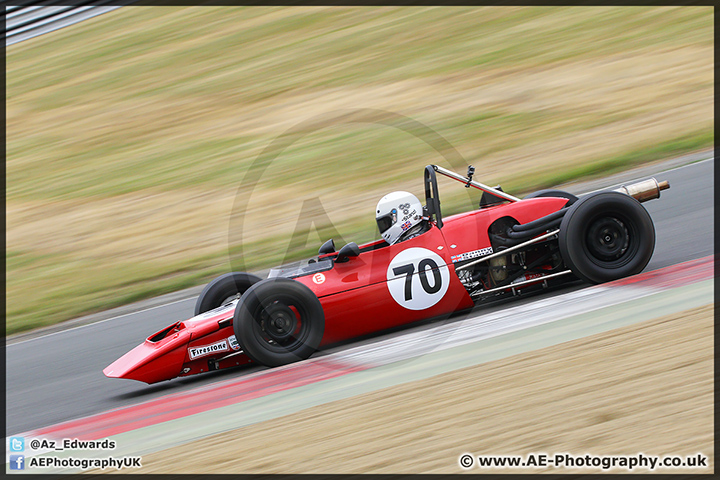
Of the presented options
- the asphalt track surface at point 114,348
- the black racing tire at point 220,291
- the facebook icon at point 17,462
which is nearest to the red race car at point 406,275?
the asphalt track surface at point 114,348

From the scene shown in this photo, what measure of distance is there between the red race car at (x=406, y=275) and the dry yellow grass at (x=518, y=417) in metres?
1.27

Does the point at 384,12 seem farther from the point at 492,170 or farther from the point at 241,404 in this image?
the point at 241,404

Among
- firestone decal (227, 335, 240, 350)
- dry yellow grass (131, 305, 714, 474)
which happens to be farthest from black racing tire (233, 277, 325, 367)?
dry yellow grass (131, 305, 714, 474)

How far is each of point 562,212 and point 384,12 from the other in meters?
14.1

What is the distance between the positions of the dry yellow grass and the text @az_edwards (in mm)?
33

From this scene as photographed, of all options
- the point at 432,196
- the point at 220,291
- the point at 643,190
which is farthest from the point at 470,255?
Result: the point at 220,291

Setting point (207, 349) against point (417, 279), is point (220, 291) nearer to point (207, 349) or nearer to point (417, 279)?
point (207, 349)

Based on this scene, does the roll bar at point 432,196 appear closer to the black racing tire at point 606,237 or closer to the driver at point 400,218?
the driver at point 400,218

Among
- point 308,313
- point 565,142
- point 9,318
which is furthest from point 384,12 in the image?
point 308,313

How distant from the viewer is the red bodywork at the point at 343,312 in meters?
6.09

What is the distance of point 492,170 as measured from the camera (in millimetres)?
11742

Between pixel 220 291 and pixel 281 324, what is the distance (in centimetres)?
113

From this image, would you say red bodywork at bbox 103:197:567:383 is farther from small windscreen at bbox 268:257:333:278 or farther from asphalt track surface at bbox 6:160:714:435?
asphalt track surface at bbox 6:160:714:435

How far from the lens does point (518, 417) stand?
4.02m
